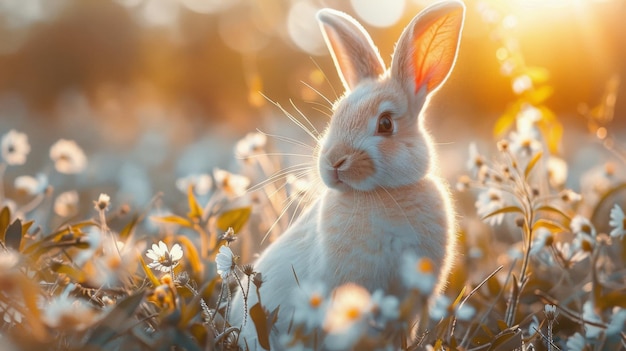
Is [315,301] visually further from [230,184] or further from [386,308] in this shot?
[230,184]

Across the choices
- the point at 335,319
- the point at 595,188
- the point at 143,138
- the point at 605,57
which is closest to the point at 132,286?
the point at 335,319

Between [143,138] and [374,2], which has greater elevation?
[374,2]

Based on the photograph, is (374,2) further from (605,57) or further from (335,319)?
(605,57)

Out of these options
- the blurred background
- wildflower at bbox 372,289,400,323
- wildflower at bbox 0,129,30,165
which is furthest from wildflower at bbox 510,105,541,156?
wildflower at bbox 0,129,30,165

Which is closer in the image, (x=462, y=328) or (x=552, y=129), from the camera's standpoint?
(x=462, y=328)

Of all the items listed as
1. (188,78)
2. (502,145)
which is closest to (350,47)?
(502,145)
